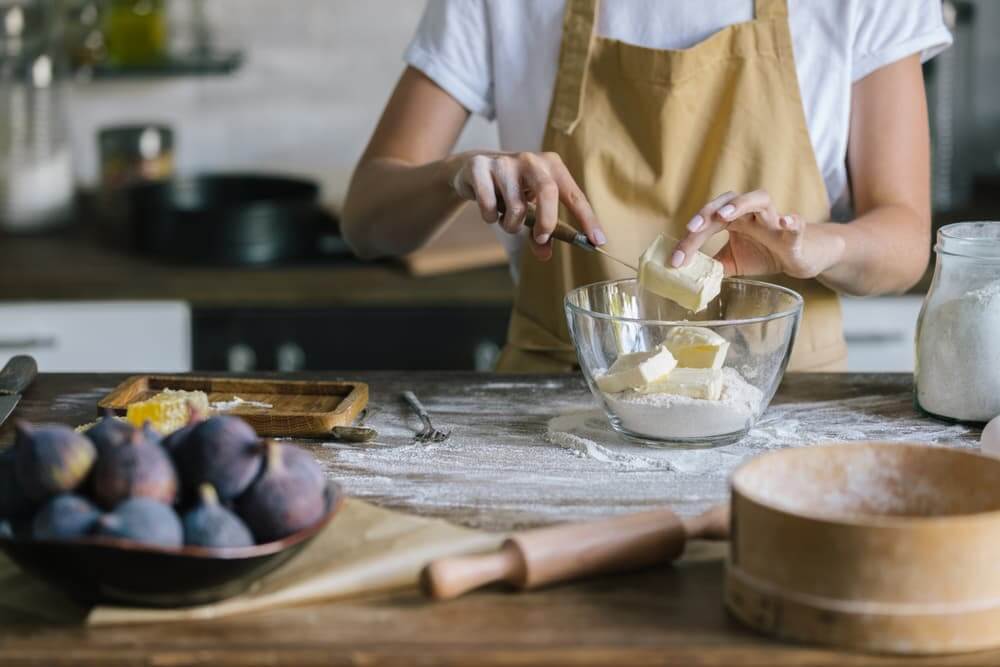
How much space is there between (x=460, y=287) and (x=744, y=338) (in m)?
1.22

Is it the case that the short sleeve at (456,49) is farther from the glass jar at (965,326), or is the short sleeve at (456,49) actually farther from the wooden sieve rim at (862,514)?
the wooden sieve rim at (862,514)

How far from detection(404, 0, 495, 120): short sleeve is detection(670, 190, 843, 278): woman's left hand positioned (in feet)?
1.47

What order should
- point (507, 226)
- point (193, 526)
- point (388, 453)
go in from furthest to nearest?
1. point (507, 226)
2. point (388, 453)
3. point (193, 526)

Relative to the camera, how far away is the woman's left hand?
1350 mm

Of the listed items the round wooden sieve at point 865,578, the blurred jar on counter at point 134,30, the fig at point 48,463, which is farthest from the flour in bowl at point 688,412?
the blurred jar on counter at point 134,30

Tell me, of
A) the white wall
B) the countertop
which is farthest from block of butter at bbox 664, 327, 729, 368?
the white wall

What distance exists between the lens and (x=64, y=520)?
0.89 m

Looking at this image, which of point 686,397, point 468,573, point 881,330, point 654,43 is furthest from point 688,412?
point 881,330

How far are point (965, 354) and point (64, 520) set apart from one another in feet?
2.94

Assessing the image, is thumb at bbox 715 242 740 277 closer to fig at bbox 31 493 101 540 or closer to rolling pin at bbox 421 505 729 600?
rolling pin at bbox 421 505 729 600

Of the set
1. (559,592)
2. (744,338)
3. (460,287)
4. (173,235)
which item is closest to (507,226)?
(744,338)

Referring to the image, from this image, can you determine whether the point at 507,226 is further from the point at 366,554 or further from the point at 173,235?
the point at 173,235

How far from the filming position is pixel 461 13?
1791 millimetres

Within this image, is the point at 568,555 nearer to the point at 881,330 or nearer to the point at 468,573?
the point at 468,573
